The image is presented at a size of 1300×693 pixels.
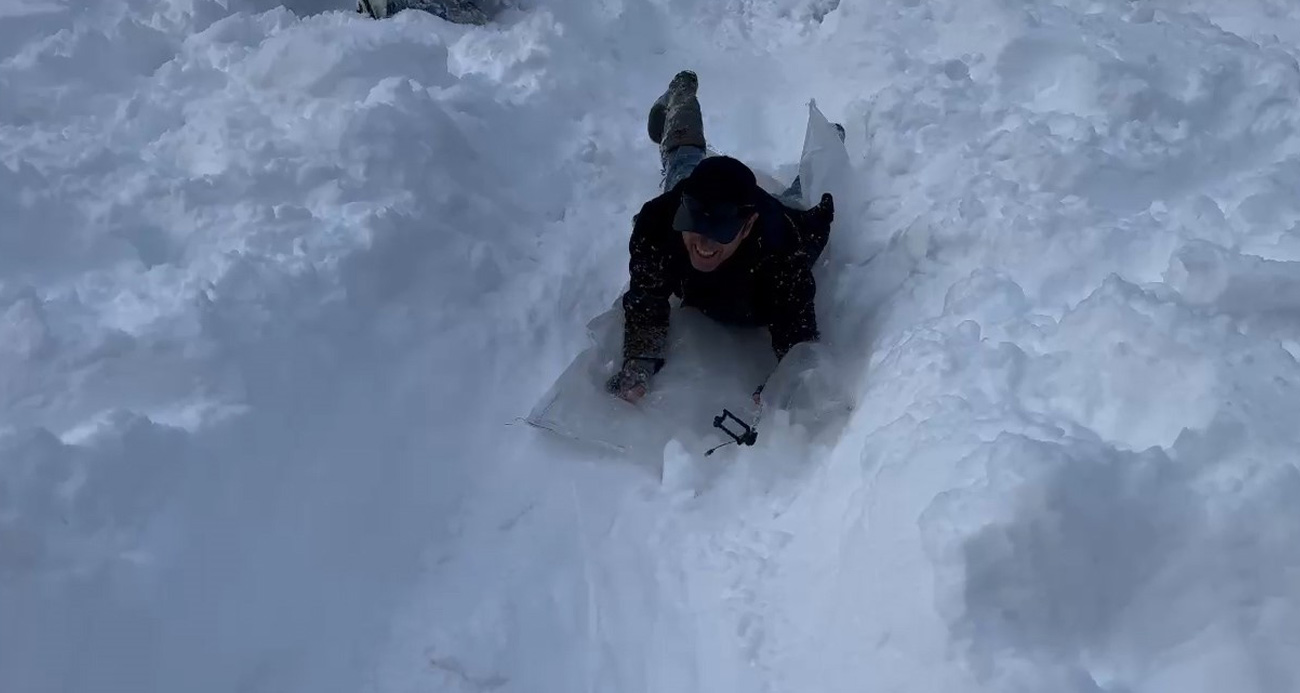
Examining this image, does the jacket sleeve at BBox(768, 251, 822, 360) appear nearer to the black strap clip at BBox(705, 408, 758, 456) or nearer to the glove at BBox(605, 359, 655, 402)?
the black strap clip at BBox(705, 408, 758, 456)

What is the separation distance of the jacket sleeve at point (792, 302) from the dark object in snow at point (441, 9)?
3.09 meters

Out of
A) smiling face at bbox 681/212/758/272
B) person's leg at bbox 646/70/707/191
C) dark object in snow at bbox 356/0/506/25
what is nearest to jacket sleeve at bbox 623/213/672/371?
smiling face at bbox 681/212/758/272

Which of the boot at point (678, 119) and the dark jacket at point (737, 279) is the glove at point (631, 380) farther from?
the boot at point (678, 119)

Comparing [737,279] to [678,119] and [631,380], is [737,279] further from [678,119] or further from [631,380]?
[678,119]

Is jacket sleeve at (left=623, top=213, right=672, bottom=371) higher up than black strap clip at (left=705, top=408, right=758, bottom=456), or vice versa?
jacket sleeve at (left=623, top=213, right=672, bottom=371)

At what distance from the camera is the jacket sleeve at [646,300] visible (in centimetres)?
303

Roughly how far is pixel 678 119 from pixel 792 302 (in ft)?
4.42

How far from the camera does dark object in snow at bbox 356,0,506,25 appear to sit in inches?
205

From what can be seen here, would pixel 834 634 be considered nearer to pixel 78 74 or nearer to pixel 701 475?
pixel 701 475

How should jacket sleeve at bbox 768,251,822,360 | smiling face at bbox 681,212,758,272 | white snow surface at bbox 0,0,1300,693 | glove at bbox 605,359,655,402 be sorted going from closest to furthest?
white snow surface at bbox 0,0,1300,693
smiling face at bbox 681,212,758,272
jacket sleeve at bbox 768,251,822,360
glove at bbox 605,359,655,402

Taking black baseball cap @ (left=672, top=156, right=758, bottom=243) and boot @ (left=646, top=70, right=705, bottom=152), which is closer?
black baseball cap @ (left=672, top=156, right=758, bottom=243)

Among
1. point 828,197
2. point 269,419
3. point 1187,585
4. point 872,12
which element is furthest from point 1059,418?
point 872,12

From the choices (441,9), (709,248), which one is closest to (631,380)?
(709,248)

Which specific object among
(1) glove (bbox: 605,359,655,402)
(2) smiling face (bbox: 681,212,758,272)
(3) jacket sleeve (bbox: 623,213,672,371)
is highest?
(2) smiling face (bbox: 681,212,758,272)
